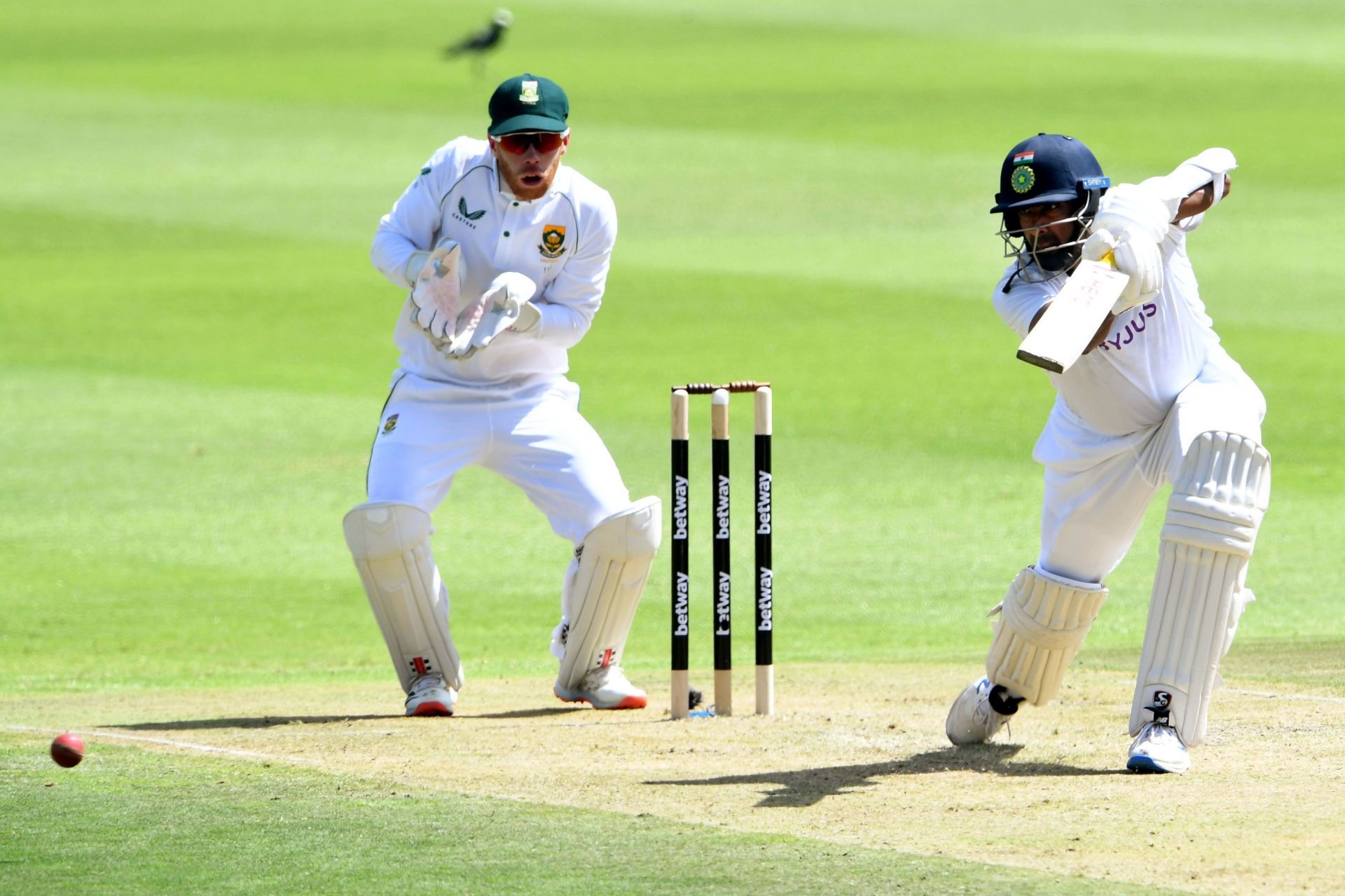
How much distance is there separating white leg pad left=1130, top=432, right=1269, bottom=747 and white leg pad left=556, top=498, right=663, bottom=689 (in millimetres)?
1871

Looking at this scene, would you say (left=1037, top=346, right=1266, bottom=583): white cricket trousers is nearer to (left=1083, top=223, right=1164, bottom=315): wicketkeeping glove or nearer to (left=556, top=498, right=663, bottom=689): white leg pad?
(left=1083, top=223, right=1164, bottom=315): wicketkeeping glove

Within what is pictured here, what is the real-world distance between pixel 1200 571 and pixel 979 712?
2.90 feet

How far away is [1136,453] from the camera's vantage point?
5.25 meters

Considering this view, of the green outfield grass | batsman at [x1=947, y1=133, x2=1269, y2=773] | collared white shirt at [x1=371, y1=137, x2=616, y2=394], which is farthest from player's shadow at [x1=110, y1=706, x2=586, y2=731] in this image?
batsman at [x1=947, y1=133, x2=1269, y2=773]

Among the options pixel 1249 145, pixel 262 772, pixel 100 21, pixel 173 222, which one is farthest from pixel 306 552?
pixel 100 21

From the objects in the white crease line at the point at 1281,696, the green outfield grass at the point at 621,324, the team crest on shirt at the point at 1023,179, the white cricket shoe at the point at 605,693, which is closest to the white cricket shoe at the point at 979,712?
the white crease line at the point at 1281,696

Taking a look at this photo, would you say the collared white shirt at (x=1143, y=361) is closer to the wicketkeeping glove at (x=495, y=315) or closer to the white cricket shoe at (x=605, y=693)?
the wicketkeeping glove at (x=495, y=315)

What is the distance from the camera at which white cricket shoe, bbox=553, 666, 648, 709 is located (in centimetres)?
646

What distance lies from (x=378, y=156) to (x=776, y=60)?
7.39 meters

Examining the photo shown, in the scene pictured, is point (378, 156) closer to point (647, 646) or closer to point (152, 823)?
point (647, 646)

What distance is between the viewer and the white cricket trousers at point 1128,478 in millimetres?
5062

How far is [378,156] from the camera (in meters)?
21.7

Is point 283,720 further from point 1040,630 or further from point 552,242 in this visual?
point 1040,630

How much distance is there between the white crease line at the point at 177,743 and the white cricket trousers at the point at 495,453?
105cm
